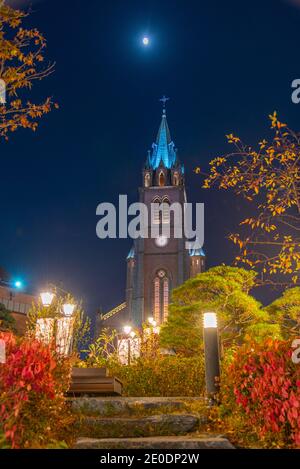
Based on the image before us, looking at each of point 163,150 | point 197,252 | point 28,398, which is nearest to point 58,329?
point 28,398

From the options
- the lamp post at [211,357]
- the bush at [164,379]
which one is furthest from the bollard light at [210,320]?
the bush at [164,379]

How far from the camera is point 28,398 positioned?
4645mm

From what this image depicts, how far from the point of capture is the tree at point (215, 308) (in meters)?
17.7

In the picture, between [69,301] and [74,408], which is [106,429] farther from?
[69,301]

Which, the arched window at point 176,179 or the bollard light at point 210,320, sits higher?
the arched window at point 176,179

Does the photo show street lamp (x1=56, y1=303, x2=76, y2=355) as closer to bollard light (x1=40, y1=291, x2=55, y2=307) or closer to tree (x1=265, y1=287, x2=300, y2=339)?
bollard light (x1=40, y1=291, x2=55, y2=307)

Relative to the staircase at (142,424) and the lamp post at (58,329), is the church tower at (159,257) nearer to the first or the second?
the lamp post at (58,329)

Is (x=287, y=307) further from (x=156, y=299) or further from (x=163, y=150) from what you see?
(x=163, y=150)

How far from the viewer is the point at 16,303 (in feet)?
154

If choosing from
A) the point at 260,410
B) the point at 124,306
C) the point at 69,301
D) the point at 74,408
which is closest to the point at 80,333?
the point at 69,301

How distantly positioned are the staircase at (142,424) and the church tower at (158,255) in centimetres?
4143

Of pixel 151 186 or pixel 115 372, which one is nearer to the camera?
pixel 115 372

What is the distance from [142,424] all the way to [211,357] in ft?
5.86
